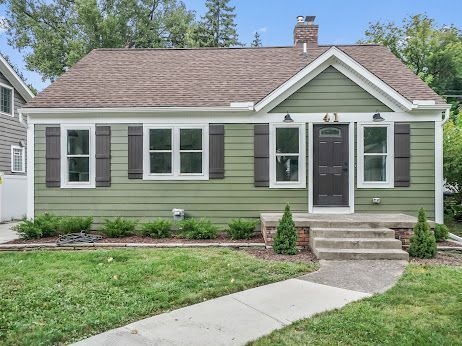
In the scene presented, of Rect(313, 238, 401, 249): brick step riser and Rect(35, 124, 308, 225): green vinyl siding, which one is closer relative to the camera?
Rect(313, 238, 401, 249): brick step riser

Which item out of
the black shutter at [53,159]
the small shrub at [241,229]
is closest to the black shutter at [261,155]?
the small shrub at [241,229]

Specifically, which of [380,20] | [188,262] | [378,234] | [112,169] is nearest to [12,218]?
Answer: [112,169]

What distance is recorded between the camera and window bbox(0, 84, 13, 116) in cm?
1245

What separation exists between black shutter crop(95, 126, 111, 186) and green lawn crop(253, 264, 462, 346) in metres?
6.55

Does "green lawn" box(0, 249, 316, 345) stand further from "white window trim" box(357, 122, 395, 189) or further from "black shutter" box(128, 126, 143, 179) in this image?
"white window trim" box(357, 122, 395, 189)

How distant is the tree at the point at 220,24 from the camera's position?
3225cm

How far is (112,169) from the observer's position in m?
8.56

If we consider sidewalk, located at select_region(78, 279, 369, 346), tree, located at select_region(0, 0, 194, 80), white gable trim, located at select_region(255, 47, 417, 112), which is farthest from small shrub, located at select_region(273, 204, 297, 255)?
tree, located at select_region(0, 0, 194, 80)

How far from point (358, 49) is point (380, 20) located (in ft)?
53.1

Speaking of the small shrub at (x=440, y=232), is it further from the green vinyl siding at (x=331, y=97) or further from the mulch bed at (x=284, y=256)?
the mulch bed at (x=284, y=256)

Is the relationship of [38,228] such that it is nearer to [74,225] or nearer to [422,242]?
[74,225]

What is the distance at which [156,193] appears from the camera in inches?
337

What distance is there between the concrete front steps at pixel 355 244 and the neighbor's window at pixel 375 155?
6.73 ft

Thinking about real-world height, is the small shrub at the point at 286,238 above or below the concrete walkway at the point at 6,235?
above
